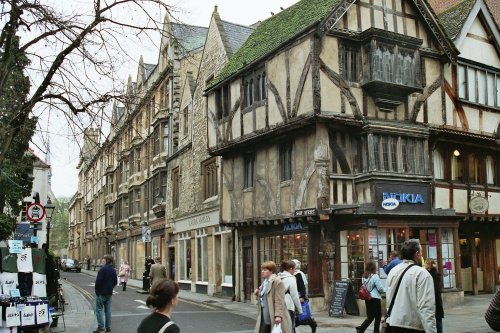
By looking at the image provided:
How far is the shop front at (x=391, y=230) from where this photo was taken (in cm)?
1831

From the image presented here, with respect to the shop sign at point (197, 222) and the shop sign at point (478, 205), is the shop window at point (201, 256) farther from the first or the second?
the shop sign at point (478, 205)

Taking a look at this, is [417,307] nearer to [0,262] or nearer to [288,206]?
[0,262]

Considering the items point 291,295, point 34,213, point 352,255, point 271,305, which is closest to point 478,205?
point 352,255


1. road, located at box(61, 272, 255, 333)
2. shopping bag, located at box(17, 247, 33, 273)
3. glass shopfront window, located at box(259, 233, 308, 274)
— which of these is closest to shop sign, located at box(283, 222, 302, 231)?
glass shopfront window, located at box(259, 233, 308, 274)

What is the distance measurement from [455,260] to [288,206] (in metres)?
6.19

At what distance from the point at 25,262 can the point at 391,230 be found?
1108 centimetres

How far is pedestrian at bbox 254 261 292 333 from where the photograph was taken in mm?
8727

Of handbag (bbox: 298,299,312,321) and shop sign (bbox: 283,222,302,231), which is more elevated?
shop sign (bbox: 283,222,302,231)

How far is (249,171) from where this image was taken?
2291 cm

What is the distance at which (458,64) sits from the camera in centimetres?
2202

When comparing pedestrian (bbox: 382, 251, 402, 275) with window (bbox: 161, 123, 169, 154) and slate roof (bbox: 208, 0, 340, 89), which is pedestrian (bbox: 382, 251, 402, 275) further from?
window (bbox: 161, 123, 169, 154)

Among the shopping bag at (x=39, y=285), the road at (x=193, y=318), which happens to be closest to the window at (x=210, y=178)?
the road at (x=193, y=318)

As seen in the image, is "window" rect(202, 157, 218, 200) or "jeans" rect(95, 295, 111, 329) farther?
"window" rect(202, 157, 218, 200)

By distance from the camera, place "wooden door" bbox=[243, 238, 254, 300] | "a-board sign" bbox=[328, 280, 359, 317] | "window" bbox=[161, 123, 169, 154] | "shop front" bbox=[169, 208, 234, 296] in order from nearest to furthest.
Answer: "a-board sign" bbox=[328, 280, 359, 317] → "wooden door" bbox=[243, 238, 254, 300] → "shop front" bbox=[169, 208, 234, 296] → "window" bbox=[161, 123, 169, 154]
